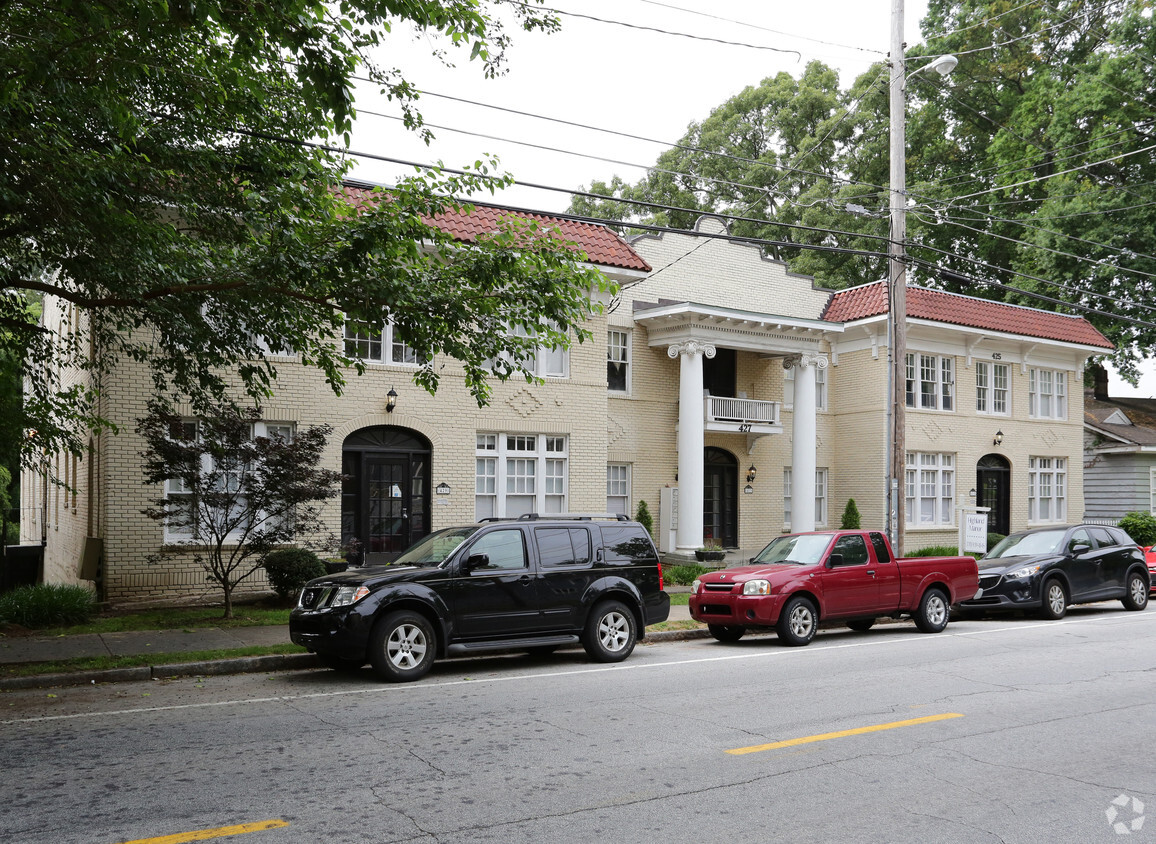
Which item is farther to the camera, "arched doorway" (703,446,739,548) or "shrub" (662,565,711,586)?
"arched doorway" (703,446,739,548)

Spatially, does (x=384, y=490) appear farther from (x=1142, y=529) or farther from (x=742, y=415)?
(x=1142, y=529)

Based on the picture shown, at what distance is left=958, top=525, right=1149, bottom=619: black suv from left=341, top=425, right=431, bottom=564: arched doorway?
35.5 feet

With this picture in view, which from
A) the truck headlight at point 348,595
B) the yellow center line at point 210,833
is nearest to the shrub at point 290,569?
the truck headlight at point 348,595

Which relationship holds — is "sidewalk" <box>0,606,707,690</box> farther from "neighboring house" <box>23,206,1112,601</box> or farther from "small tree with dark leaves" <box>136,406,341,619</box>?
"neighboring house" <box>23,206,1112,601</box>

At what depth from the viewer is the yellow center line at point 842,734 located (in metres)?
7.36

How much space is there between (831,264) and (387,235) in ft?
106

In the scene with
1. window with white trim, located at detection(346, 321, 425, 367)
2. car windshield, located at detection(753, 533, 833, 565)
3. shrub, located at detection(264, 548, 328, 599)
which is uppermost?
window with white trim, located at detection(346, 321, 425, 367)

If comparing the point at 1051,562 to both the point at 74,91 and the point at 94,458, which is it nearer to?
the point at 74,91

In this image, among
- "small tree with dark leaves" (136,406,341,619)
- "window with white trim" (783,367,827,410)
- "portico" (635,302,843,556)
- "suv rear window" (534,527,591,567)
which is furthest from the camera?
"window with white trim" (783,367,827,410)

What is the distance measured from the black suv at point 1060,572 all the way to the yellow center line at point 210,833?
14.6m

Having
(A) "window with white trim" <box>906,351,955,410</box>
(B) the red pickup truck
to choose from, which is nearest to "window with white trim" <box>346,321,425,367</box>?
(B) the red pickup truck

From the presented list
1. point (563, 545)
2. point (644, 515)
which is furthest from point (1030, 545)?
point (563, 545)

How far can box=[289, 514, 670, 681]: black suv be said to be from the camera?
1050cm

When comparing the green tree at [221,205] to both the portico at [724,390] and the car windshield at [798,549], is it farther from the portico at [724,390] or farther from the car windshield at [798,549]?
the portico at [724,390]
